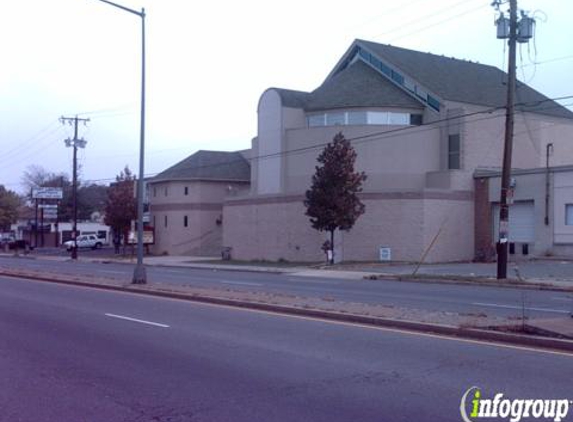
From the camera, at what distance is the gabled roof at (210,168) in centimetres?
6212

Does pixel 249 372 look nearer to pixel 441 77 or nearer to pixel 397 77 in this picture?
pixel 397 77

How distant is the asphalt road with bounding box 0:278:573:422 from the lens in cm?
747

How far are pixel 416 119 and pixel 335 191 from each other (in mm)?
13033

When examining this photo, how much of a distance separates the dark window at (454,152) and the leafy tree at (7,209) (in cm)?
8238

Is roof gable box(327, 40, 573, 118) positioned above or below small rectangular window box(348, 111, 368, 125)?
above

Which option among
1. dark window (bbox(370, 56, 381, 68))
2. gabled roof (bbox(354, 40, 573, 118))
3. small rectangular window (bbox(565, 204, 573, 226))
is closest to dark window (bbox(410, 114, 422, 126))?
gabled roof (bbox(354, 40, 573, 118))

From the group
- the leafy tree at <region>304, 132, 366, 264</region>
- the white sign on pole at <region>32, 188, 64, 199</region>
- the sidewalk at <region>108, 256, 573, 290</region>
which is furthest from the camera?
the white sign on pole at <region>32, 188, 64, 199</region>

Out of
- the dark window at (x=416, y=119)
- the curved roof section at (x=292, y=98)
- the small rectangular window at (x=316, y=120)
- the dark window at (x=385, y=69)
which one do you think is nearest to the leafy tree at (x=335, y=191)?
the dark window at (x=416, y=119)

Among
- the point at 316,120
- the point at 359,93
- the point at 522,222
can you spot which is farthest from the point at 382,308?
the point at 316,120

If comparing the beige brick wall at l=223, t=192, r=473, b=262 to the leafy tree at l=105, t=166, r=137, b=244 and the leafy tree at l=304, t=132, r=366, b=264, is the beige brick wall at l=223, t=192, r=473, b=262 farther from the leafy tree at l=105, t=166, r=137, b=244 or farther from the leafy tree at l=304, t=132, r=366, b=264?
the leafy tree at l=105, t=166, r=137, b=244

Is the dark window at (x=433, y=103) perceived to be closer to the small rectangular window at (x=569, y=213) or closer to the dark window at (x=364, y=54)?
the dark window at (x=364, y=54)

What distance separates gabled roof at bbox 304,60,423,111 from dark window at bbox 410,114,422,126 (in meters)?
0.61

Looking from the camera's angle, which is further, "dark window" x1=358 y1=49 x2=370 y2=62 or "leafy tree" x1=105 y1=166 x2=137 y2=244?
"leafy tree" x1=105 y1=166 x2=137 y2=244

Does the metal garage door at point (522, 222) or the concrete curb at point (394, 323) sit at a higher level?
the metal garage door at point (522, 222)
